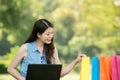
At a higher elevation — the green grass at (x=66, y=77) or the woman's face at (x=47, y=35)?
the green grass at (x=66, y=77)

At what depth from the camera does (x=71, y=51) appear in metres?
4.22

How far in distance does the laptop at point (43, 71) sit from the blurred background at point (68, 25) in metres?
2.11

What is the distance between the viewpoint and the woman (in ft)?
7.51

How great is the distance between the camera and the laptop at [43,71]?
6.38 feet

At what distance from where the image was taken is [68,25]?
421 cm

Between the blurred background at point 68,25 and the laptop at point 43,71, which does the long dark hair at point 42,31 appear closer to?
the laptop at point 43,71

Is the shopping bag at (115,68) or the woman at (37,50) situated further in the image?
the woman at (37,50)

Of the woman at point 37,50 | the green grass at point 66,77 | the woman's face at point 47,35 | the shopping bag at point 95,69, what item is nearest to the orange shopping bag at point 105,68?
the shopping bag at point 95,69

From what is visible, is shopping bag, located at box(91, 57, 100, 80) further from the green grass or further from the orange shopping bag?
the green grass

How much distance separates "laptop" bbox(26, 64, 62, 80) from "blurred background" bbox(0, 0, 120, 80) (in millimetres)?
2109

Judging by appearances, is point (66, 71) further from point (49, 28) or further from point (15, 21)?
point (15, 21)

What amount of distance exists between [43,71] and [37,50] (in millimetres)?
414

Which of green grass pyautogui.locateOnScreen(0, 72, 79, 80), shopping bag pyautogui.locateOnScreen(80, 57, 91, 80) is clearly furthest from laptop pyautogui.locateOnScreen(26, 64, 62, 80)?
green grass pyautogui.locateOnScreen(0, 72, 79, 80)

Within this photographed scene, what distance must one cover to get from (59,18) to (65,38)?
27 cm
